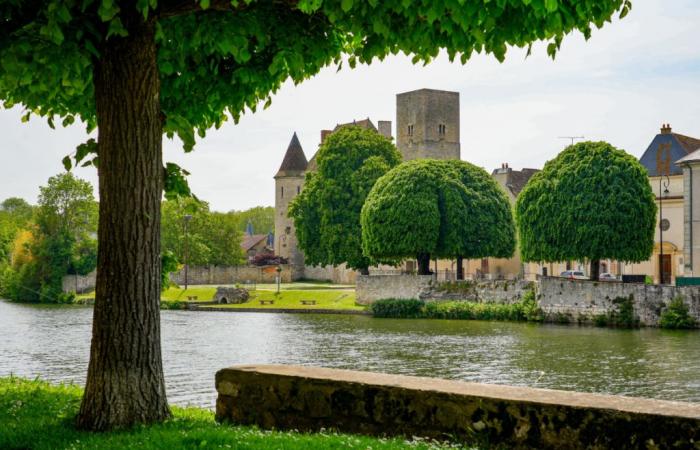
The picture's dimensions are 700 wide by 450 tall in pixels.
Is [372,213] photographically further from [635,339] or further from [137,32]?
[137,32]

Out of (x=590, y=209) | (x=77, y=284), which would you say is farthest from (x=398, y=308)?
(x=77, y=284)

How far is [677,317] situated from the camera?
40.0 m

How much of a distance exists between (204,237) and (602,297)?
178 ft

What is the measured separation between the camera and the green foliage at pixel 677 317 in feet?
131

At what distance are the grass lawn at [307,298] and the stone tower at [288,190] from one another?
27965 mm

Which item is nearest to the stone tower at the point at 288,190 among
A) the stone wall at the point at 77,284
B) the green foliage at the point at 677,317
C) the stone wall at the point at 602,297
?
the stone wall at the point at 77,284

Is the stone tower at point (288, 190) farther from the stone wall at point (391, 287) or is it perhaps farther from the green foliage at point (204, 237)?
the stone wall at point (391, 287)

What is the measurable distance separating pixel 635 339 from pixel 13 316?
32410 mm

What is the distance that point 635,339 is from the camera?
35000 millimetres

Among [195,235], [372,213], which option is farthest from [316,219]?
[195,235]

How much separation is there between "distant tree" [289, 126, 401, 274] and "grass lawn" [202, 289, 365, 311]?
2.36m

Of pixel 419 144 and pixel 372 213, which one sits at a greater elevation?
pixel 419 144

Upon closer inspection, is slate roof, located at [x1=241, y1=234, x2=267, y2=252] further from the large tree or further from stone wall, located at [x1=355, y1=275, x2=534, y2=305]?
the large tree

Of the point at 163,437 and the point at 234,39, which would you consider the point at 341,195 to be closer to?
the point at 234,39
